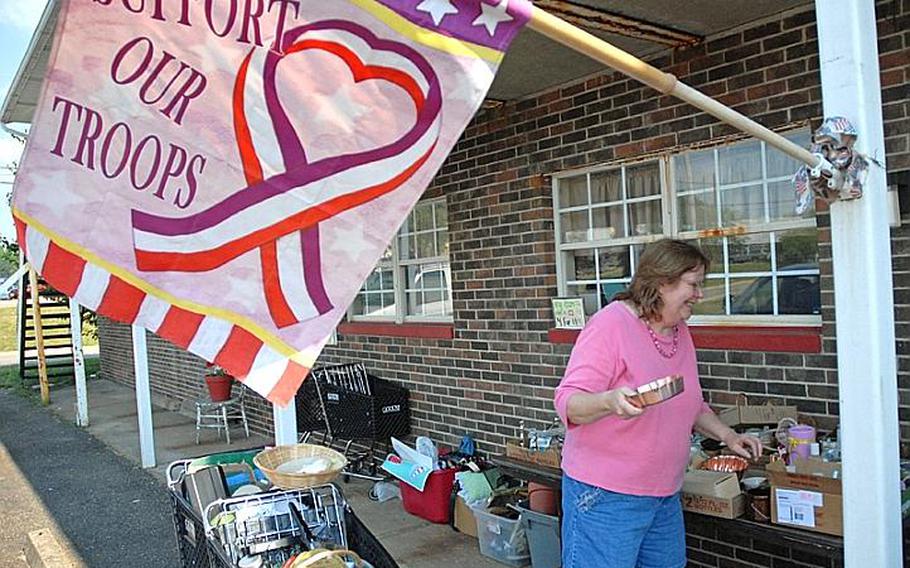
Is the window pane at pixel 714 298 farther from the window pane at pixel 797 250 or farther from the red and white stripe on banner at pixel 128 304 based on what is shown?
the red and white stripe on banner at pixel 128 304

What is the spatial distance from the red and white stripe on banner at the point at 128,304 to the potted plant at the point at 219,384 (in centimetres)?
737

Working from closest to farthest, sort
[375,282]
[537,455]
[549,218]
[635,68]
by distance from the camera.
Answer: [635,68]
[537,455]
[549,218]
[375,282]

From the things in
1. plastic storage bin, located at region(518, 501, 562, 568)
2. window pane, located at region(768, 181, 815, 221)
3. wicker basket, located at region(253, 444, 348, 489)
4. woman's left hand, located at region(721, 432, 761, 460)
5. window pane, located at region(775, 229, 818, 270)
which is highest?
window pane, located at region(768, 181, 815, 221)

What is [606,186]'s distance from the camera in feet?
17.0

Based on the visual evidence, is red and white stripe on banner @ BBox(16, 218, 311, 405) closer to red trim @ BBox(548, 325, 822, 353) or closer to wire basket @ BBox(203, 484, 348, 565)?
wire basket @ BBox(203, 484, 348, 565)

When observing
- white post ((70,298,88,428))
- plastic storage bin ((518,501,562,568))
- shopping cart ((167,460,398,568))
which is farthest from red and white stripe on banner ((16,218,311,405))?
white post ((70,298,88,428))

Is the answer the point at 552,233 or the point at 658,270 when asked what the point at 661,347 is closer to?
the point at 658,270

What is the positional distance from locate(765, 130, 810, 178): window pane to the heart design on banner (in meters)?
3.01

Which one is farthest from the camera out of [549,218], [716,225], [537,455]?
[549,218]

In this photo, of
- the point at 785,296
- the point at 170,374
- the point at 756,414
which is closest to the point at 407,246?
the point at 785,296

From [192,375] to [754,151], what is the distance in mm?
8550

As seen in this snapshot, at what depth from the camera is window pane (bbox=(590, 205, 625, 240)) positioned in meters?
5.14

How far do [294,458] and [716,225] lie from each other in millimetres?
2704

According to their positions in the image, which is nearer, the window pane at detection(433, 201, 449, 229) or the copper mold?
the copper mold
